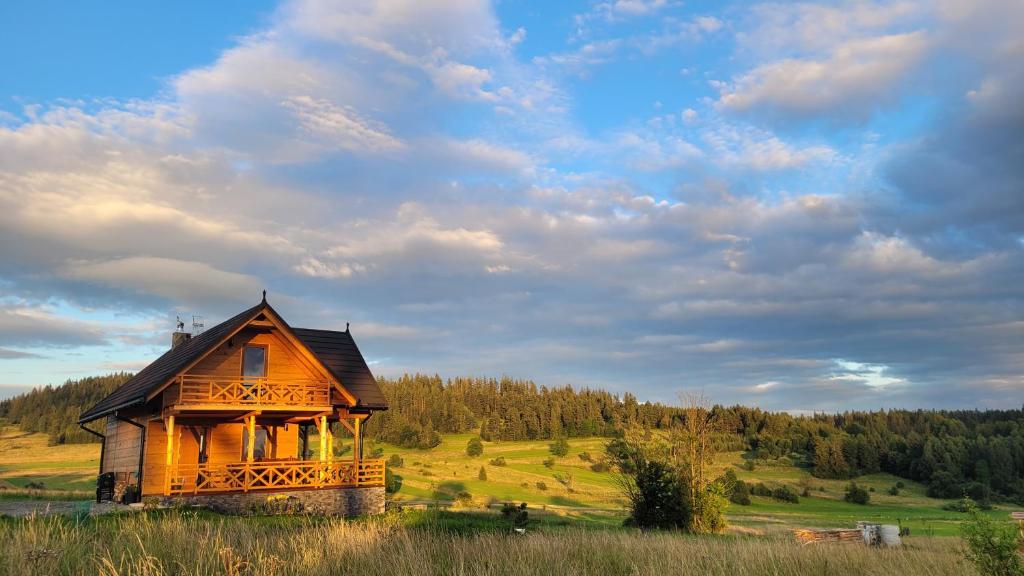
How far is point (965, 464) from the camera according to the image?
64.5 meters

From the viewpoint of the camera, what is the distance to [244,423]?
25.5 metres

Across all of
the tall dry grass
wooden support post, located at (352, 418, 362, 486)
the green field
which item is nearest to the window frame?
wooden support post, located at (352, 418, 362, 486)

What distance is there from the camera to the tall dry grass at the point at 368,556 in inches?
293

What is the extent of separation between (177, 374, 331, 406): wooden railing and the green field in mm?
9025

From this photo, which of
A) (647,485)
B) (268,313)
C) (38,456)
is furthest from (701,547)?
(38,456)

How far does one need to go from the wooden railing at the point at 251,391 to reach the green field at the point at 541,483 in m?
9.03

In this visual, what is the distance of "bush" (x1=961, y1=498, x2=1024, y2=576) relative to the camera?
707cm

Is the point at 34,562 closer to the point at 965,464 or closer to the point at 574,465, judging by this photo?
the point at 574,465

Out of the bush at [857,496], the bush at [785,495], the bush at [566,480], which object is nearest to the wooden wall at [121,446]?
the bush at [566,480]

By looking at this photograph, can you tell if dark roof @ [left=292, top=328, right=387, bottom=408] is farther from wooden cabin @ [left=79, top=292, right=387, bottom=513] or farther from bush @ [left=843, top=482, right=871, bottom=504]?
bush @ [left=843, top=482, right=871, bottom=504]

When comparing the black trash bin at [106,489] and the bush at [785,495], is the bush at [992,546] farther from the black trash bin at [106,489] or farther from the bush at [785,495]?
the bush at [785,495]

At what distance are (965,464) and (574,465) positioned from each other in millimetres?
36910

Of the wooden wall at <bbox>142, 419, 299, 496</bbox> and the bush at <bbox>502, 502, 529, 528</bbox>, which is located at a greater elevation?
the wooden wall at <bbox>142, 419, 299, 496</bbox>

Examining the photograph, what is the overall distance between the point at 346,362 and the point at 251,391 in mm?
5990
